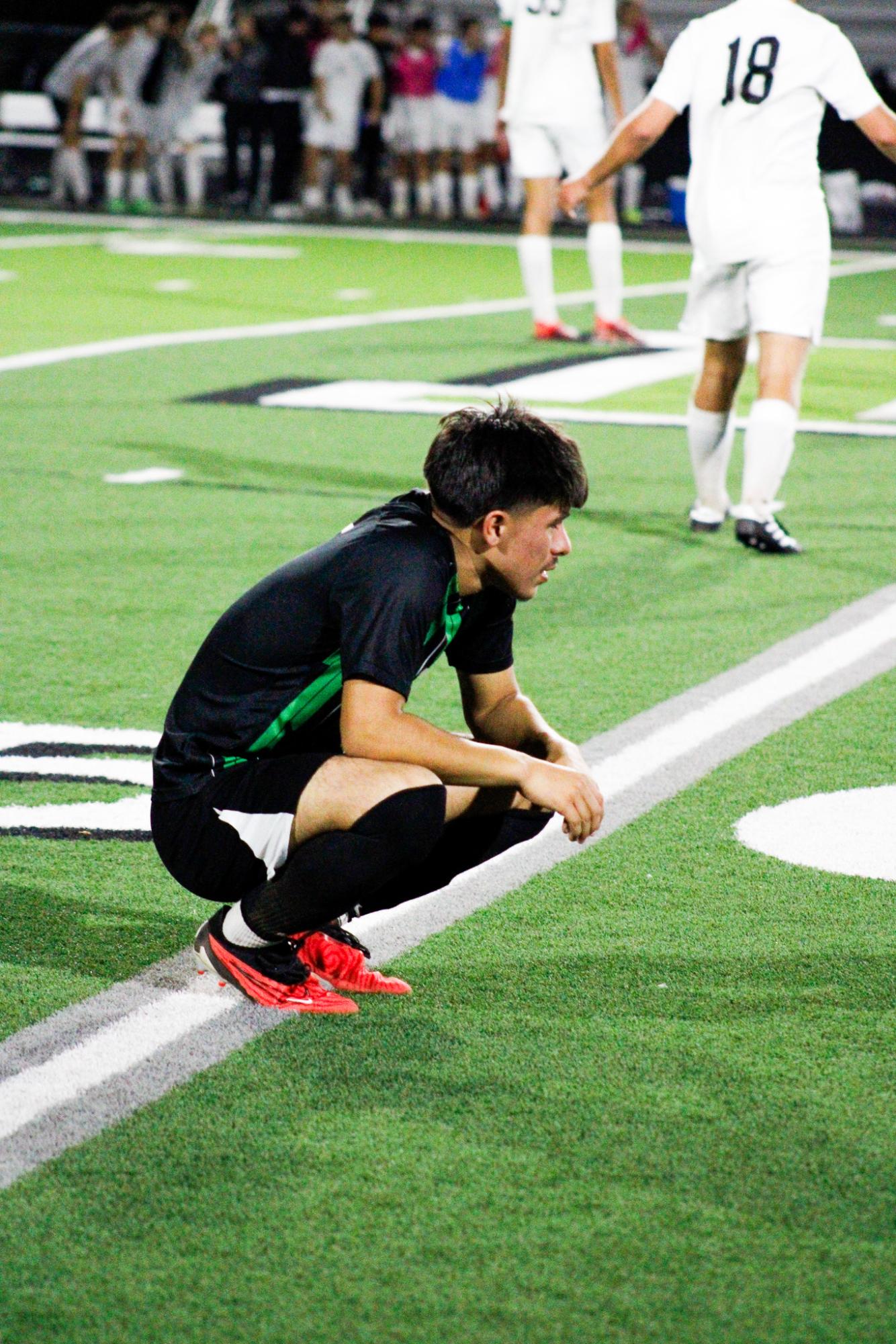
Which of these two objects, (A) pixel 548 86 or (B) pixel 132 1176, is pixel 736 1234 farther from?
(A) pixel 548 86

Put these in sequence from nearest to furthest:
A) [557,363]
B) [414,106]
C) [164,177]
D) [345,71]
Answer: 1. [557,363]
2. [345,71]
3. [414,106]
4. [164,177]

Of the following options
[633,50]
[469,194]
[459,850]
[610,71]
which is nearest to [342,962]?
[459,850]

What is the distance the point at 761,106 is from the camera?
725 centimetres

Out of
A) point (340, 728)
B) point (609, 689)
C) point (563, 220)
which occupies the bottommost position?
point (563, 220)

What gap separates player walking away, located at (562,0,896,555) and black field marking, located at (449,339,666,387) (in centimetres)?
371

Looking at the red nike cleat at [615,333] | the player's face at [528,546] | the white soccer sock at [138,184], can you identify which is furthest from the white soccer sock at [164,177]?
the player's face at [528,546]

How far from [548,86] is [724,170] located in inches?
233

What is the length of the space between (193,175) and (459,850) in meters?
24.8

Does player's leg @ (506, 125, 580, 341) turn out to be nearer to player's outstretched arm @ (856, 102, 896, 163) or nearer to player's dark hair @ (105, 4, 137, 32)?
player's outstretched arm @ (856, 102, 896, 163)

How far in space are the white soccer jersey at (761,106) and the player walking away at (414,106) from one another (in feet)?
63.3

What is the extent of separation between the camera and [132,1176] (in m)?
2.89

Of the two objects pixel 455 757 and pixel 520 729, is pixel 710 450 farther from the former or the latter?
pixel 455 757

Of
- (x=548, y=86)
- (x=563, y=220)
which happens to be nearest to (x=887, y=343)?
(x=548, y=86)

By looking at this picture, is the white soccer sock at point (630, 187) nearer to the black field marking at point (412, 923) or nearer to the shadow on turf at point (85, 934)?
the black field marking at point (412, 923)
